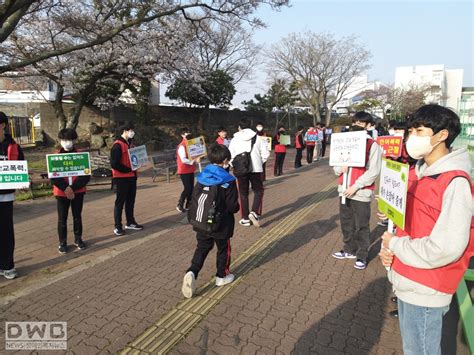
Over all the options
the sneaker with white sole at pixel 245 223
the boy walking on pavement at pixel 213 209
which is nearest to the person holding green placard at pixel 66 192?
the boy walking on pavement at pixel 213 209

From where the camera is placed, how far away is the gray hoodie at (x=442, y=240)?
1669 mm

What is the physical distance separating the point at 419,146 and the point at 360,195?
8.21 ft

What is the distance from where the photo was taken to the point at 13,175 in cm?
402

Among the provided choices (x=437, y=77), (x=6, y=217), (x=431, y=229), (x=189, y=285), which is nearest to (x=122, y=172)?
(x=6, y=217)

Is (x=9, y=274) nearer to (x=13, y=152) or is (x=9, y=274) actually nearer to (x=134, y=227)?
(x=13, y=152)

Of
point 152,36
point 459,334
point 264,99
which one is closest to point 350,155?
point 459,334

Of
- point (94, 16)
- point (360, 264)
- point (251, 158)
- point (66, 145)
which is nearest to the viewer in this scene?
point (360, 264)

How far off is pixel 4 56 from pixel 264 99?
70.5 feet

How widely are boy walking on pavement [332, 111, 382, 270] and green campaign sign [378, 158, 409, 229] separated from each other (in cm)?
186

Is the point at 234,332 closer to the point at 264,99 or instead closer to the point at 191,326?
the point at 191,326

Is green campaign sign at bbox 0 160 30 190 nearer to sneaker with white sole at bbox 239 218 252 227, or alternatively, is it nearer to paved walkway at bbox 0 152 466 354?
paved walkway at bbox 0 152 466 354

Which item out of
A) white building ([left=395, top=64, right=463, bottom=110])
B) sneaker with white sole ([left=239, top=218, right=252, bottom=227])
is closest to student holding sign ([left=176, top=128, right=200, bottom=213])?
sneaker with white sole ([left=239, top=218, right=252, bottom=227])

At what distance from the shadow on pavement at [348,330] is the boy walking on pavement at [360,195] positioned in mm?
831

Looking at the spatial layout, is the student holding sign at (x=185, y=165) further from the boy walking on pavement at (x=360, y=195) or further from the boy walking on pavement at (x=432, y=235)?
the boy walking on pavement at (x=432, y=235)
